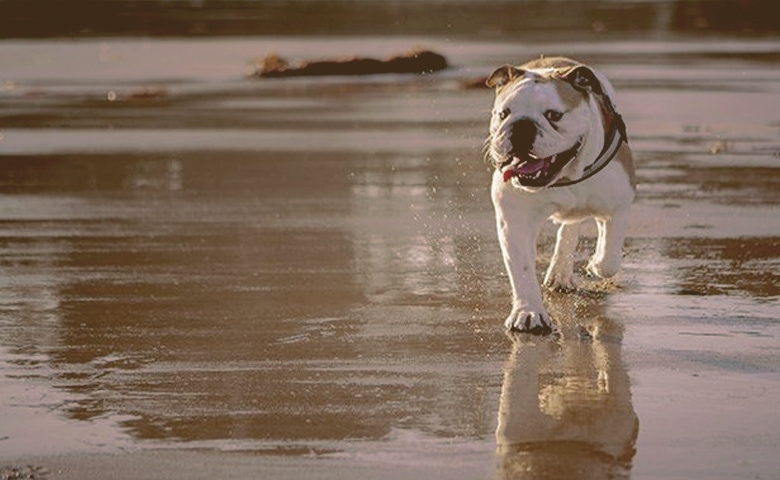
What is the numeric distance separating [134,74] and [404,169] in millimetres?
12195

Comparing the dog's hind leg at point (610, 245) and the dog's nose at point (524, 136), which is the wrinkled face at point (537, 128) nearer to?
the dog's nose at point (524, 136)

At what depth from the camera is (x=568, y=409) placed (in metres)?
6.80

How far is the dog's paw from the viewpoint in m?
8.25

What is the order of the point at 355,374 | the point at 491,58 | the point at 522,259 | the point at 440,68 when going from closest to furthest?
the point at 355,374 < the point at 522,259 < the point at 440,68 < the point at 491,58

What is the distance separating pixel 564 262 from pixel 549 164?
147 cm

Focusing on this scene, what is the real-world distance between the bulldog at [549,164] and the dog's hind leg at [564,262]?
15.0 inches

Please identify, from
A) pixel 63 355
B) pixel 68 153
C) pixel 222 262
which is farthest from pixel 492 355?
pixel 68 153

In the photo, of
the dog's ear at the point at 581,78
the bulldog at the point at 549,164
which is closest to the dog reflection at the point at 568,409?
the bulldog at the point at 549,164

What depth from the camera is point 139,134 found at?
17.7 m

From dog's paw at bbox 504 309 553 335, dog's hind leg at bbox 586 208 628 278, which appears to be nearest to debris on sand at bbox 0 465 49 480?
dog's paw at bbox 504 309 553 335

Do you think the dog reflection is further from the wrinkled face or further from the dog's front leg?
the wrinkled face

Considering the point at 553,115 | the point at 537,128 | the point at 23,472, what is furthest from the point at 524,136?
the point at 23,472

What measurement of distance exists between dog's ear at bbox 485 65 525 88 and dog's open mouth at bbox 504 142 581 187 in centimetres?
37

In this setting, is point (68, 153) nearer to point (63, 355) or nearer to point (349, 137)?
point (349, 137)
